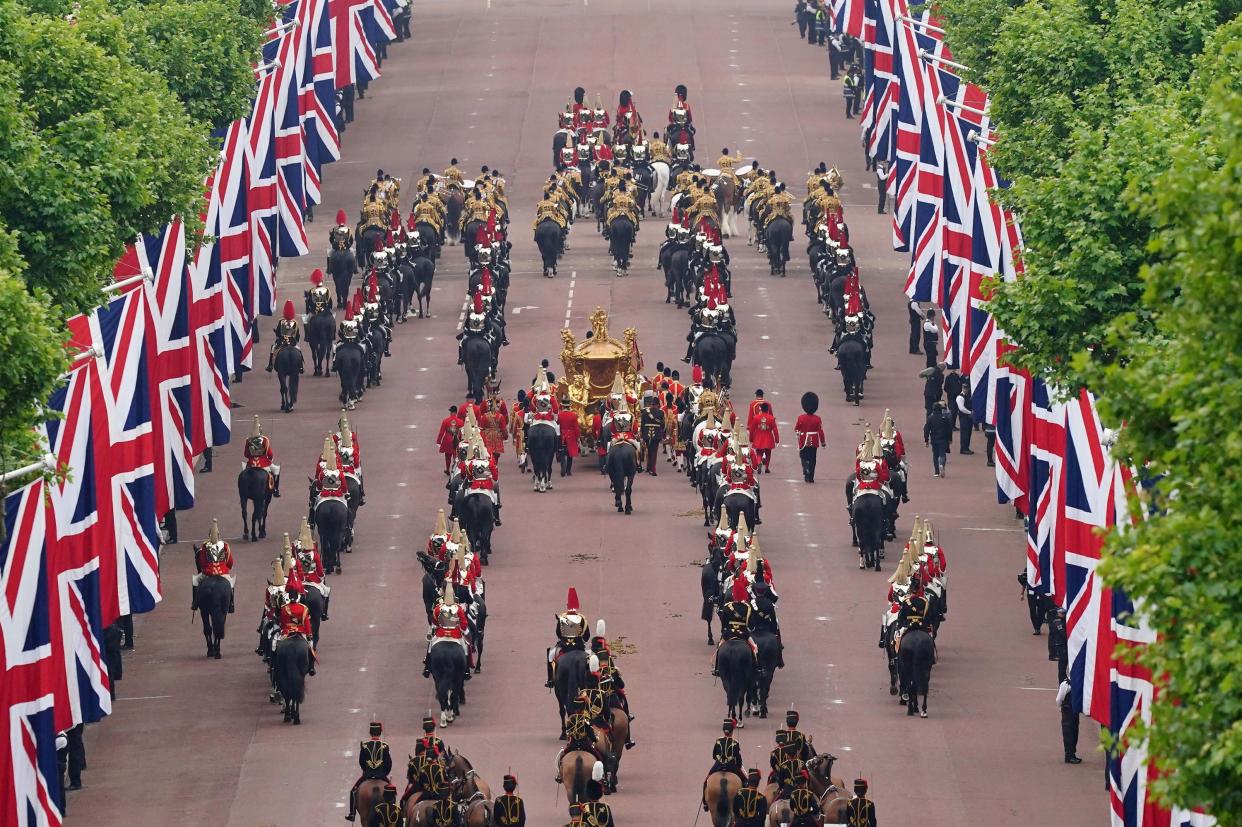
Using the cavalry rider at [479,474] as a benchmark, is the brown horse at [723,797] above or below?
above

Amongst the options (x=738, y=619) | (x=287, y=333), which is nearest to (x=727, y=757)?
(x=738, y=619)

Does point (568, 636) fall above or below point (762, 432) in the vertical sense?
above

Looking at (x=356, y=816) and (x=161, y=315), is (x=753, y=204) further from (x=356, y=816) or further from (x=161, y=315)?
(x=356, y=816)

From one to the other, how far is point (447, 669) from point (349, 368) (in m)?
21.1

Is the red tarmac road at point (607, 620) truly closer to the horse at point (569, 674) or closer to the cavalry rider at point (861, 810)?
the horse at point (569, 674)

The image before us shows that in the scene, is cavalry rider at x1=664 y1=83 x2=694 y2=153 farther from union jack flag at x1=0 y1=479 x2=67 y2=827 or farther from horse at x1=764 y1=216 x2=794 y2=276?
union jack flag at x1=0 y1=479 x2=67 y2=827

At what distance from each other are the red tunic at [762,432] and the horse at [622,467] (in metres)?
2.91

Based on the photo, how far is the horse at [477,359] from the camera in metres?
63.8

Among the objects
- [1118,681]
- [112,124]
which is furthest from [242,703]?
[1118,681]

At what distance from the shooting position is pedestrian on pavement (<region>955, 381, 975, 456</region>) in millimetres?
60500

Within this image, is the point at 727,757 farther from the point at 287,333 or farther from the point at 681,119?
the point at 681,119

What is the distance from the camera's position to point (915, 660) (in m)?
44.5

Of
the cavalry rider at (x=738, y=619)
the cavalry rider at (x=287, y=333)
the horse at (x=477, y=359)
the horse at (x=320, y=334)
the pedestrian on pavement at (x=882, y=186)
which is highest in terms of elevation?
the cavalry rider at (x=738, y=619)

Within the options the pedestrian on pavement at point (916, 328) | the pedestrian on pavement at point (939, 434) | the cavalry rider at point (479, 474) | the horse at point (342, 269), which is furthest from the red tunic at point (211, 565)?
the horse at point (342, 269)
